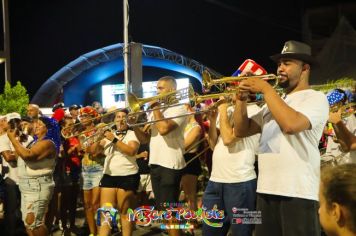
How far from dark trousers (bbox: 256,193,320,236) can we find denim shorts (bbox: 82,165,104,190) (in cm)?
355

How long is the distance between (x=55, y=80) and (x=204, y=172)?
807 centimetres

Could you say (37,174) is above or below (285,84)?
below

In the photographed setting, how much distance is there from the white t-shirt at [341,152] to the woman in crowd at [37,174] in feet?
11.5

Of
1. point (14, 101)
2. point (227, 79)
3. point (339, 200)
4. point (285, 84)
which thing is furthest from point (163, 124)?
point (14, 101)

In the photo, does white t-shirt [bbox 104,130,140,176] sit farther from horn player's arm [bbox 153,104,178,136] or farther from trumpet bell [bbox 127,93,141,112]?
trumpet bell [bbox 127,93,141,112]

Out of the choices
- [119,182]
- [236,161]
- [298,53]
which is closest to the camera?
[298,53]

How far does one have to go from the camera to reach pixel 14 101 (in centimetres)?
1064

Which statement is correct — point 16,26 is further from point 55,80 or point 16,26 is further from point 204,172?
point 204,172

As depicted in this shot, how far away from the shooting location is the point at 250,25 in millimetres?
18203

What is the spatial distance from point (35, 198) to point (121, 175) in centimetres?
112

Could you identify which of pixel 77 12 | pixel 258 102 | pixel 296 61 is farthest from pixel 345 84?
pixel 77 12

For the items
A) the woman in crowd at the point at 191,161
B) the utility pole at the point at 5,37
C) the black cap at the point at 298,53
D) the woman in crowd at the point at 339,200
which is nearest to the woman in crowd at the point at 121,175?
the woman in crowd at the point at 191,161

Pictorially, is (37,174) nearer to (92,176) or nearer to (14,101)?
(92,176)

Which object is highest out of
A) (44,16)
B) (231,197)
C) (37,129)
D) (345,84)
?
(44,16)
